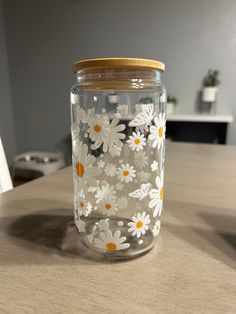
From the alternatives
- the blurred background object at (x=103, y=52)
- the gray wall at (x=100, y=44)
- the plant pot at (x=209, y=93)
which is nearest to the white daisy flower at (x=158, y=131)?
the blurred background object at (x=103, y=52)

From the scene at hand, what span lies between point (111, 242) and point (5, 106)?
292cm

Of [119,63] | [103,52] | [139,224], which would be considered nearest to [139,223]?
[139,224]

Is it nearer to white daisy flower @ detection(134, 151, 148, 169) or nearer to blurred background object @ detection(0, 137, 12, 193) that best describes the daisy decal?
white daisy flower @ detection(134, 151, 148, 169)

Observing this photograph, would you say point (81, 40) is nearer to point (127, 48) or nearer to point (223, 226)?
point (127, 48)

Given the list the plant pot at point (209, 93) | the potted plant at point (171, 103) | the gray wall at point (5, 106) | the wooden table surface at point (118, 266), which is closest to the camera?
the wooden table surface at point (118, 266)

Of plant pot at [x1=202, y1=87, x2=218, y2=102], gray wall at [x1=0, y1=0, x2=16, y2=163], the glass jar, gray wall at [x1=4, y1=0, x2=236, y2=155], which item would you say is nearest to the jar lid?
the glass jar

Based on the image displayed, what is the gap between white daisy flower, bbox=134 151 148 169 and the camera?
44 centimetres

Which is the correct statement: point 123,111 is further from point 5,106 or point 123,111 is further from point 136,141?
point 5,106

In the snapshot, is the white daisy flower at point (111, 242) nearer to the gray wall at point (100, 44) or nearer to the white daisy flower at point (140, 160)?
the white daisy flower at point (140, 160)

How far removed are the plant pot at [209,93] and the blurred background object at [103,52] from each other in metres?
0.02

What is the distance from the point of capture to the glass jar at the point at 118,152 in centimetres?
36

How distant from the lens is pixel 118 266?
34 cm

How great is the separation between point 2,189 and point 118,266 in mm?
478

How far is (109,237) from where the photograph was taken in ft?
1.17
